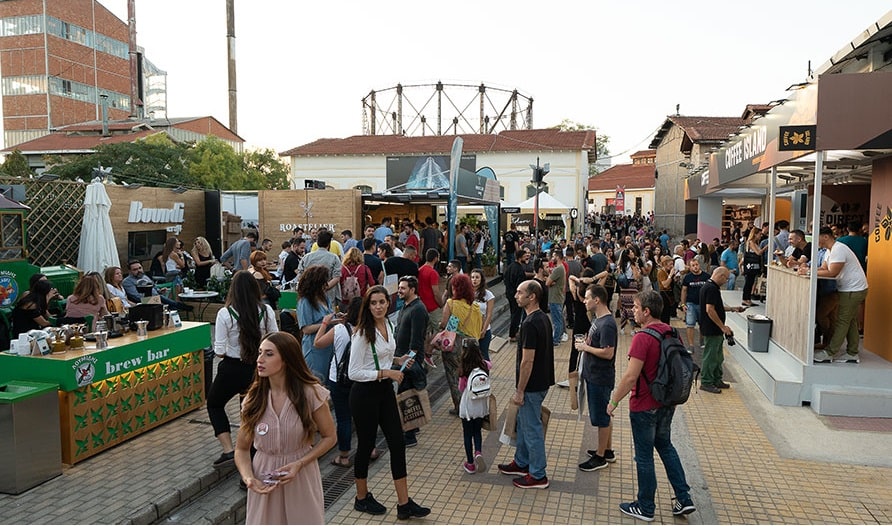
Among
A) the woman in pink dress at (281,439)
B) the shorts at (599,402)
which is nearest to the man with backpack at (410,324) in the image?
the shorts at (599,402)

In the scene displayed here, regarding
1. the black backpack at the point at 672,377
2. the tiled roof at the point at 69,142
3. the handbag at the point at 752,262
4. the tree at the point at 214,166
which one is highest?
the tiled roof at the point at 69,142

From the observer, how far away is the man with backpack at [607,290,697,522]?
14.0 ft

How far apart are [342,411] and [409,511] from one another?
1179 millimetres

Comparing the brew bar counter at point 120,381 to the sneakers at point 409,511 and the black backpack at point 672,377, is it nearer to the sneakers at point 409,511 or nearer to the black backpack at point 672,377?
the sneakers at point 409,511

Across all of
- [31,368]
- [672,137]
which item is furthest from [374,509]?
[672,137]

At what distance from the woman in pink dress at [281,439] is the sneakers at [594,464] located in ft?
9.83

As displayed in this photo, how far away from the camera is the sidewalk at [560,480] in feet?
14.5

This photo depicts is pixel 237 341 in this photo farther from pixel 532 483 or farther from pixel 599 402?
pixel 599 402

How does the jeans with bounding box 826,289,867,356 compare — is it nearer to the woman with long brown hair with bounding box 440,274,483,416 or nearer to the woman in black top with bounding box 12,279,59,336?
the woman with long brown hair with bounding box 440,274,483,416

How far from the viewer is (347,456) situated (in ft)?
17.9

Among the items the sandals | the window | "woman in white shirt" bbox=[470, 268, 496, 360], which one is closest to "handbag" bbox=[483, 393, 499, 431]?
the sandals

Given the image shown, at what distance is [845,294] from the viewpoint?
283 inches

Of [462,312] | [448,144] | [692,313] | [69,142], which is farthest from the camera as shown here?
[69,142]

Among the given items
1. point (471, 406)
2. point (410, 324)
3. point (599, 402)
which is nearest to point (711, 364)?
point (599, 402)
